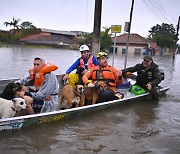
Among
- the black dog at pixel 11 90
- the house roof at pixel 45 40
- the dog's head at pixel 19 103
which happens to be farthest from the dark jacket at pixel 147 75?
the house roof at pixel 45 40

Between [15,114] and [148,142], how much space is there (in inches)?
103

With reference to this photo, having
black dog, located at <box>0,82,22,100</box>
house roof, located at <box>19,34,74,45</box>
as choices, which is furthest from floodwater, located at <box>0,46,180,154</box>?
house roof, located at <box>19,34,74,45</box>

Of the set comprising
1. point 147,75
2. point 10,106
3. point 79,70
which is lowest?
point 10,106

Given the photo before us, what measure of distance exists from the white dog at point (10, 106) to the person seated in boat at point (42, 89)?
293 mm

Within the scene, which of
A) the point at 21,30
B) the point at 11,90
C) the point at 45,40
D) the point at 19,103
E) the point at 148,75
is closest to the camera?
the point at 19,103

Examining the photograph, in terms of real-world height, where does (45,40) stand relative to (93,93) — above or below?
above

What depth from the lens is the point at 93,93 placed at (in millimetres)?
6633

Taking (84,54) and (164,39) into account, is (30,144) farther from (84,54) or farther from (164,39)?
(164,39)

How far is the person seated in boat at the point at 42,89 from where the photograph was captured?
5.20m

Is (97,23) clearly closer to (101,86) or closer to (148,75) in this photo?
(148,75)

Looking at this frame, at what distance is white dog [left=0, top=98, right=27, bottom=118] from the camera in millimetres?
4734

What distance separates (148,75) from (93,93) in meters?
2.62

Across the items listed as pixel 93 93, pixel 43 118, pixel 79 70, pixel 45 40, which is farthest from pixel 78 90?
pixel 45 40

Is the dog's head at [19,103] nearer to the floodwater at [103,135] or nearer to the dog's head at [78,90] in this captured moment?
the floodwater at [103,135]
